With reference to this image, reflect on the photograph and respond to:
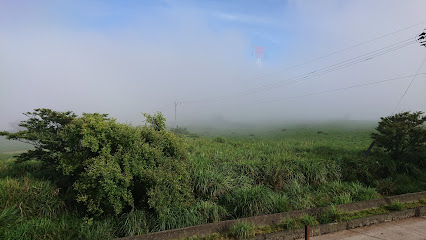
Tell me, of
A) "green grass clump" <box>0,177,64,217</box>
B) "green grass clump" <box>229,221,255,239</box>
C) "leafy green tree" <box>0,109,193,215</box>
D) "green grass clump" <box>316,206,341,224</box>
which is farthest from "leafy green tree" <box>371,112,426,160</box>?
"green grass clump" <box>0,177,64,217</box>

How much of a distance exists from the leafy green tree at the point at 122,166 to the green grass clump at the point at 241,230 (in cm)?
122

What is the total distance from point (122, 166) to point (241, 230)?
2683 mm

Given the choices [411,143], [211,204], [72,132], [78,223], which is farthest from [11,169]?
[411,143]

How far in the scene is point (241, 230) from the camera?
15.6 feet

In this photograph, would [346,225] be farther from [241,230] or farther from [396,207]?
[241,230]

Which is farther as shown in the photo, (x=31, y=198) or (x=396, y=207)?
(x=396, y=207)

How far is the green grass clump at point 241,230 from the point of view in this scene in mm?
4738

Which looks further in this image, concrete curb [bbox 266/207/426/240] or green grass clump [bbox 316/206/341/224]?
green grass clump [bbox 316/206/341/224]

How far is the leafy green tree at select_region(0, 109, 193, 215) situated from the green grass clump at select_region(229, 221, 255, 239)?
122cm

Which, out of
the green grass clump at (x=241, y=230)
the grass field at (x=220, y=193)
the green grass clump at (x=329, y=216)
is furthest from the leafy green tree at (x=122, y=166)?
the green grass clump at (x=329, y=216)

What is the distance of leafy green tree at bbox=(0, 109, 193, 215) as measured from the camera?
4.83 meters

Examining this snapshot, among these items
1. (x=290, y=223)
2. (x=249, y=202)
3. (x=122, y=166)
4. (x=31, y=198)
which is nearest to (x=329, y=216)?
(x=290, y=223)

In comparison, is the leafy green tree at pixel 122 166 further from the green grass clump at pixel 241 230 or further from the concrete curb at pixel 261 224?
the green grass clump at pixel 241 230

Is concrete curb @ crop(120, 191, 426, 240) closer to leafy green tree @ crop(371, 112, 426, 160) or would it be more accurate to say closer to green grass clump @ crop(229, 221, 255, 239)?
green grass clump @ crop(229, 221, 255, 239)
